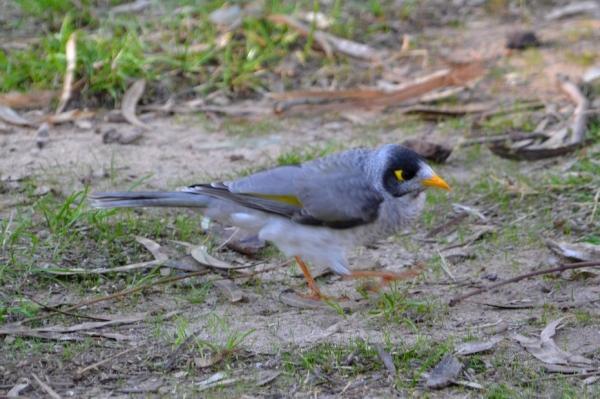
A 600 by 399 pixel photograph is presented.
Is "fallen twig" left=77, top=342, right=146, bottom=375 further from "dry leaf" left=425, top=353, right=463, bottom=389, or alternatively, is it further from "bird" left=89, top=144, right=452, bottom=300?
"dry leaf" left=425, top=353, right=463, bottom=389

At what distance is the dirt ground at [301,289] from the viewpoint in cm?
418

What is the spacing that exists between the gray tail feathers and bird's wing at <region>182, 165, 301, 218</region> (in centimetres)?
6

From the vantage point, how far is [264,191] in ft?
17.7

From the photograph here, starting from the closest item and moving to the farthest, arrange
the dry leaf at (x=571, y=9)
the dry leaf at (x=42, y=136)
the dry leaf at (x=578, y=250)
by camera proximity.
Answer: the dry leaf at (x=578, y=250), the dry leaf at (x=42, y=136), the dry leaf at (x=571, y=9)

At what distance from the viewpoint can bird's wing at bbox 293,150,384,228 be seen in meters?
5.25

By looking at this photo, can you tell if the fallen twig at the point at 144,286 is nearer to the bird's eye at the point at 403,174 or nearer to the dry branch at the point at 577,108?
the bird's eye at the point at 403,174

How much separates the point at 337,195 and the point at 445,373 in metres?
1.55

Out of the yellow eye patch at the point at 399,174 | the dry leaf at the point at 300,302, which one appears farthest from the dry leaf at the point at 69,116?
the yellow eye patch at the point at 399,174

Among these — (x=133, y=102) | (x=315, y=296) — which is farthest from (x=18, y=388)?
(x=133, y=102)

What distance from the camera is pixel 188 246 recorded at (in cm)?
583

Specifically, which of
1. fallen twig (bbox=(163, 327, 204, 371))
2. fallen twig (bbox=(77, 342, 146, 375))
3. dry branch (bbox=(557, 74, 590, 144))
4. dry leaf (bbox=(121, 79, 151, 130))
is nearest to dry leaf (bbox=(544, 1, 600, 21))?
dry branch (bbox=(557, 74, 590, 144))

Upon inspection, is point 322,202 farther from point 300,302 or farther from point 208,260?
point 208,260

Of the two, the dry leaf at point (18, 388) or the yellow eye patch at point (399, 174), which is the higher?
the yellow eye patch at point (399, 174)

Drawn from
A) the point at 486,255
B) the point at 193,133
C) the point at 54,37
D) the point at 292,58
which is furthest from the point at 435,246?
the point at 54,37
